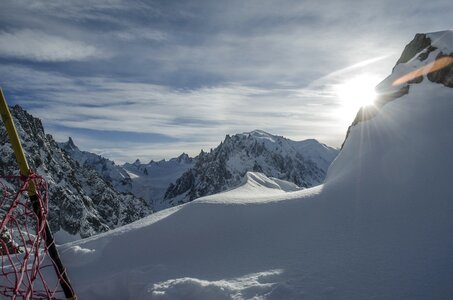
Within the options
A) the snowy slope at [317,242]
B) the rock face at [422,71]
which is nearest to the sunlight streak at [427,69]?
the rock face at [422,71]

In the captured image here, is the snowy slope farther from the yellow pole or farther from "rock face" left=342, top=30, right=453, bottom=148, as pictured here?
the yellow pole

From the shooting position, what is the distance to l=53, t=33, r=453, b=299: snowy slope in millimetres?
8172

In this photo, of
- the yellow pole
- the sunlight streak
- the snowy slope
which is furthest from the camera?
the sunlight streak

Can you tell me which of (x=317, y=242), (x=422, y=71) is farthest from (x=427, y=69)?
(x=317, y=242)

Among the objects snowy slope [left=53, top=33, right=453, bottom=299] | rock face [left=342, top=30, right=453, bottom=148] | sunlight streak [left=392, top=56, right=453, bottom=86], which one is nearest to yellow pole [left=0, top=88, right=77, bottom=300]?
snowy slope [left=53, top=33, right=453, bottom=299]

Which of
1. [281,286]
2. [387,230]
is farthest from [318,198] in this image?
[281,286]

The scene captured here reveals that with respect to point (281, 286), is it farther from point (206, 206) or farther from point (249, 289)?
point (206, 206)

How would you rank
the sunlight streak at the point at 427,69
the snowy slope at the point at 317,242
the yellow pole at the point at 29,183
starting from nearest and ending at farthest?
the yellow pole at the point at 29,183 < the snowy slope at the point at 317,242 < the sunlight streak at the point at 427,69

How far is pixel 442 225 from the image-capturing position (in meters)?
9.38

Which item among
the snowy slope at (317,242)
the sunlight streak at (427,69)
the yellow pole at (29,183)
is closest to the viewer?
the yellow pole at (29,183)

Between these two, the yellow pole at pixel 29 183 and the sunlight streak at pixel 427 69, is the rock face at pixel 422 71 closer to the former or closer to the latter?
the sunlight streak at pixel 427 69

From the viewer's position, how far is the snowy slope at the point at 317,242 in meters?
8.17

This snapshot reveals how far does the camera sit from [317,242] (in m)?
9.98

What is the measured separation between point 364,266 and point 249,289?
2.83 metres
